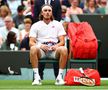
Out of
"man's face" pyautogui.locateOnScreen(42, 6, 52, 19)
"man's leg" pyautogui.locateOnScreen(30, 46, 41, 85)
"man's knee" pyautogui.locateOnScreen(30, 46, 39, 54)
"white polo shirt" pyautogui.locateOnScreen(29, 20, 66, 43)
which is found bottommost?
"man's leg" pyautogui.locateOnScreen(30, 46, 41, 85)

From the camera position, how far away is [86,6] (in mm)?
18812

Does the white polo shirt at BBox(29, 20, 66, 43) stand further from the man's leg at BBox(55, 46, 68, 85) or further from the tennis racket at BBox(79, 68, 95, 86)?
the tennis racket at BBox(79, 68, 95, 86)

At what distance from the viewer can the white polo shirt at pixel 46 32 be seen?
12.0 m

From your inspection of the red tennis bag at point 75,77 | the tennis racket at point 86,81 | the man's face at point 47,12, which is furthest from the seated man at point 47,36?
the tennis racket at point 86,81

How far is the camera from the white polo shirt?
12.0 metres

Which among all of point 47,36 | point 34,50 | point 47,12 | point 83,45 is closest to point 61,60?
point 34,50

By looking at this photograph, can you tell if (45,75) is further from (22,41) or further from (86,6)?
(86,6)

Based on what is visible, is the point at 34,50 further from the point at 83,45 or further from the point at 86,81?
the point at 83,45

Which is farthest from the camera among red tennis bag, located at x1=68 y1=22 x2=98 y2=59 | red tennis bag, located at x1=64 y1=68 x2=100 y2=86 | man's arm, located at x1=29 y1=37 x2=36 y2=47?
red tennis bag, located at x1=68 y1=22 x2=98 y2=59

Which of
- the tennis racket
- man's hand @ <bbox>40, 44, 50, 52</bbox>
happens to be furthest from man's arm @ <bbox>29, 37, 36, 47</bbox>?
the tennis racket

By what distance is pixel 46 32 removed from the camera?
11992mm

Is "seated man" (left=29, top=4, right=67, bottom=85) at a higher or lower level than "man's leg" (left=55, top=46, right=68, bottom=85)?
higher

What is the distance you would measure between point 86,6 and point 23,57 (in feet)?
17.5

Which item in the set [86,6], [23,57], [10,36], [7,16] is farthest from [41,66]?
[86,6]
